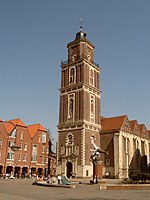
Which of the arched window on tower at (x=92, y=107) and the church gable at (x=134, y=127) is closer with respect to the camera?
the arched window on tower at (x=92, y=107)

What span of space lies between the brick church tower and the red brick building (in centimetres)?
1072

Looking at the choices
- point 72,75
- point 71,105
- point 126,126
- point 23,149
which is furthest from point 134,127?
point 23,149

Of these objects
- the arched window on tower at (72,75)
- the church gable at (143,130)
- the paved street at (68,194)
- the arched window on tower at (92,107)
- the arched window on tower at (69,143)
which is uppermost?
the arched window on tower at (72,75)

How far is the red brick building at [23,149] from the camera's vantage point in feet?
189

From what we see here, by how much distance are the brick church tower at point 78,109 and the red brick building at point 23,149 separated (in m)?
10.7

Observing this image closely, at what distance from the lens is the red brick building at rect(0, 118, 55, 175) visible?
2274 inches

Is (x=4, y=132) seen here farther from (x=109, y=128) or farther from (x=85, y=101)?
(x=109, y=128)

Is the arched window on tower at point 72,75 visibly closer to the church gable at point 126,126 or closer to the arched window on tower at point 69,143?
the arched window on tower at point 69,143

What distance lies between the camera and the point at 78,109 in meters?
54.9

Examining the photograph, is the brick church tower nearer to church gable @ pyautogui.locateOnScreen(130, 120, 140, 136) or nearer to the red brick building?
the red brick building

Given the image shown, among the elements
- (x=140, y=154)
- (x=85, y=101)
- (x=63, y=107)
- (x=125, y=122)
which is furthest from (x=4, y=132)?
(x=140, y=154)

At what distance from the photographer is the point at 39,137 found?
67250mm

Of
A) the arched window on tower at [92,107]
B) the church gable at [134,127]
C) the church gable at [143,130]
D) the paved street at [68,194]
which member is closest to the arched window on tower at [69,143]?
the arched window on tower at [92,107]

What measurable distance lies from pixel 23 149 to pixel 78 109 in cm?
1834
